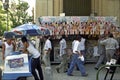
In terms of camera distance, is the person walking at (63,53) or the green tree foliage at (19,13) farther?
the green tree foliage at (19,13)

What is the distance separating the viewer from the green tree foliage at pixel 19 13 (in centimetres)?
7488

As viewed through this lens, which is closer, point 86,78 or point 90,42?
point 86,78

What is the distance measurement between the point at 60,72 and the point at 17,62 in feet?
16.3

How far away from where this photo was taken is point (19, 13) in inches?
3034

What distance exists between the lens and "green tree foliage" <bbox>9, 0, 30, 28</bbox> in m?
74.9

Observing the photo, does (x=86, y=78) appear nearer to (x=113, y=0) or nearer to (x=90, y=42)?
(x=90, y=42)

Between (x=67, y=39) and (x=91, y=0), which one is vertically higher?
(x=91, y=0)

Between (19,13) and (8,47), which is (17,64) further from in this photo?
(19,13)

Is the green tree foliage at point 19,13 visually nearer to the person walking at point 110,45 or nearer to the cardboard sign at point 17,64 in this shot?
the person walking at point 110,45

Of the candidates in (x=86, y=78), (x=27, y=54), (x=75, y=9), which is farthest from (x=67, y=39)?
(x=27, y=54)

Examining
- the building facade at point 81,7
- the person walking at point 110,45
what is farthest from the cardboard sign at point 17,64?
the building facade at point 81,7

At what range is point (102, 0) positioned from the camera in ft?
77.8

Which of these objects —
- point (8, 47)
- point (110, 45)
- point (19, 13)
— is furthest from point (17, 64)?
point (19, 13)

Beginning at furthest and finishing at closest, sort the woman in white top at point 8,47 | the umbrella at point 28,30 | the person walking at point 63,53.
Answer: the person walking at point 63,53 → the woman in white top at point 8,47 → the umbrella at point 28,30
